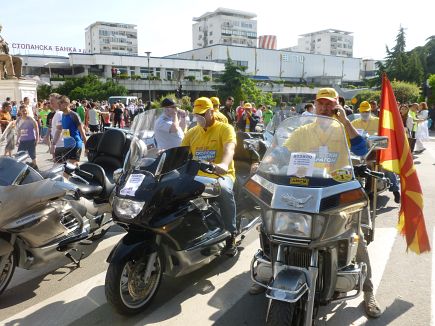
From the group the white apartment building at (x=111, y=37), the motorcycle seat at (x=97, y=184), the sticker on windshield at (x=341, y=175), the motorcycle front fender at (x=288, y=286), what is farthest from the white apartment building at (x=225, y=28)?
the motorcycle front fender at (x=288, y=286)

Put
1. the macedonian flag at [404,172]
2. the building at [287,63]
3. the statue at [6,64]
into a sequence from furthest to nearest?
the building at [287,63], the statue at [6,64], the macedonian flag at [404,172]

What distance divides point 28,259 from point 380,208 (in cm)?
543

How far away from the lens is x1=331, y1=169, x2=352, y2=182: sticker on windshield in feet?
9.43

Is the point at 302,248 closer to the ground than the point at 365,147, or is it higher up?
closer to the ground

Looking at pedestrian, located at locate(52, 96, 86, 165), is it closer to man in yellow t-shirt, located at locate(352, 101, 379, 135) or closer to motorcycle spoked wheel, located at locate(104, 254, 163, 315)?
motorcycle spoked wheel, located at locate(104, 254, 163, 315)

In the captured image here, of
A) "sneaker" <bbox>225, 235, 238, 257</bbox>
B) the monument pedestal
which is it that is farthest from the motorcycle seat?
the monument pedestal

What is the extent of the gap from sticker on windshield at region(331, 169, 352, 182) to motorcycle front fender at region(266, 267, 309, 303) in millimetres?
679

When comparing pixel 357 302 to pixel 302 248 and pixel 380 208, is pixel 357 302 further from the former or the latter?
pixel 380 208

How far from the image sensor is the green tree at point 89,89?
53.6m

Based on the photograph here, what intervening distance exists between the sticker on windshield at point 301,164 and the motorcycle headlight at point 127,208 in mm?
1196

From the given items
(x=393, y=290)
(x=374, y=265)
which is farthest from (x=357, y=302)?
(x=374, y=265)

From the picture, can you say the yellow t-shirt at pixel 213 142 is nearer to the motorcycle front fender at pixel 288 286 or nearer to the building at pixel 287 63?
the motorcycle front fender at pixel 288 286

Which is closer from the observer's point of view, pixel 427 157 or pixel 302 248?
pixel 302 248

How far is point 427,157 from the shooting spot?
496 inches
